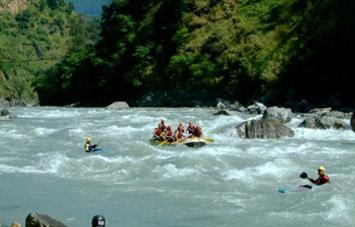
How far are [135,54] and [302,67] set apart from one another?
20.6m

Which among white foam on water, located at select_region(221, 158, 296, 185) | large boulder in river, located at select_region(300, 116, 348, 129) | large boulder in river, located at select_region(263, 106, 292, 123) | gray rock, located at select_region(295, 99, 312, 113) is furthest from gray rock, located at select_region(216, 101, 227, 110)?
white foam on water, located at select_region(221, 158, 296, 185)

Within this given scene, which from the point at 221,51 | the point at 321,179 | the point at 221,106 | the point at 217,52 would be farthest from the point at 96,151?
the point at 217,52

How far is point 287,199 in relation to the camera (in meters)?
13.6

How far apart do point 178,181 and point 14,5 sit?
186 meters

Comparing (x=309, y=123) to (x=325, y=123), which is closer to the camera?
(x=325, y=123)

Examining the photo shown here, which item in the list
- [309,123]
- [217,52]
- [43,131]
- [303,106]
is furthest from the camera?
[217,52]

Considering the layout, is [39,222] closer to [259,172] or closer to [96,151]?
[259,172]

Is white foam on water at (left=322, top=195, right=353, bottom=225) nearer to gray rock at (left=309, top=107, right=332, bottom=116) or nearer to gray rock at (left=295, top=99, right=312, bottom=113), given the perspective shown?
gray rock at (left=309, top=107, right=332, bottom=116)

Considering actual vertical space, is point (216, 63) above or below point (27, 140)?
above

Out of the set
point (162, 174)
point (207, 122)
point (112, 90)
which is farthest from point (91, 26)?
point (162, 174)

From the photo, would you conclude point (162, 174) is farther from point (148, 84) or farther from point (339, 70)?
point (148, 84)

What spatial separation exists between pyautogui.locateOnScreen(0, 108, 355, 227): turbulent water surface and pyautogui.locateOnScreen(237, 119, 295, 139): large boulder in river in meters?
0.45

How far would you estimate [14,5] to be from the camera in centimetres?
19125

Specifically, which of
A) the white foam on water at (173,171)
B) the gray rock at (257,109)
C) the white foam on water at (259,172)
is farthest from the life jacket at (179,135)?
the gray rock at (257,109)
